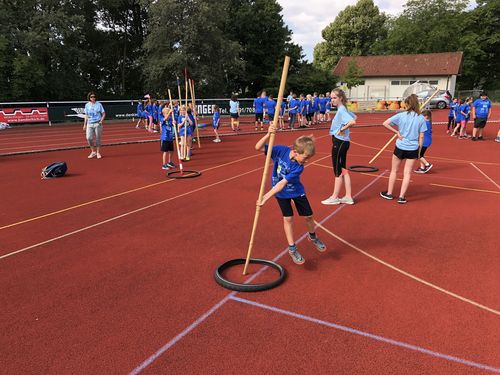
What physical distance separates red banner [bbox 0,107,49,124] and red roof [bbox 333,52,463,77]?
39.4m

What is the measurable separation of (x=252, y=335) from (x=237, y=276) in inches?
46.9

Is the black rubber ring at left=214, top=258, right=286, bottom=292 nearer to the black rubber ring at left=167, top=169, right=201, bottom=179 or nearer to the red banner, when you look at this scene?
the black rubber ring at left=167, top=169, right=201, bottom=179

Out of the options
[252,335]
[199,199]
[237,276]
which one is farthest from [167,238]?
[252,335]

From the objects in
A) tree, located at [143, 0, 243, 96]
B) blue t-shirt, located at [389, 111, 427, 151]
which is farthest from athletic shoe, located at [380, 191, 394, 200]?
tree, located at [143, 0, 243, 96]

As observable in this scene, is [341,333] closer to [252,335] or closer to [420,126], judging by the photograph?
[252,335]

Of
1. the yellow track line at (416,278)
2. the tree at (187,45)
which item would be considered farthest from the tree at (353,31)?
the yellow track line at (416,278)

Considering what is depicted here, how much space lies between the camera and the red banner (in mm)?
24484

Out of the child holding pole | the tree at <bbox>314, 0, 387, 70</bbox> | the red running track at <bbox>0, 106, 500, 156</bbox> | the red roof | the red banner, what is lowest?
the red running track at <bbox>0, 106, 500, 156</bbox>

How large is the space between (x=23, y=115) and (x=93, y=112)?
16.3 metres

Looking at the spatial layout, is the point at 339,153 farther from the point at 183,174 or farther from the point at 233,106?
the point at 233,106

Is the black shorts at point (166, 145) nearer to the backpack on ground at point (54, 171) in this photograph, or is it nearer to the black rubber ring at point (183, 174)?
the black rubber ring at point (183, 174)

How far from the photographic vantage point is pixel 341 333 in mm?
3586

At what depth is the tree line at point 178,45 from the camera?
29.4 m

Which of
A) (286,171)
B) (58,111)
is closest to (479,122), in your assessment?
(286,171)
